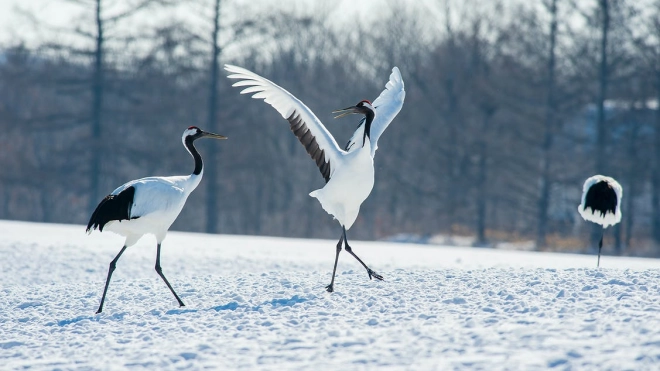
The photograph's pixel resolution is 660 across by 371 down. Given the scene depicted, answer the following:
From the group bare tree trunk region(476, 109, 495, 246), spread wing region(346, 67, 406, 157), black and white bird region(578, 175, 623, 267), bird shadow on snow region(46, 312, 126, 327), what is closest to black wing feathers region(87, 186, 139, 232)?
bird shadow on snow region(46, 312, 126, 327)

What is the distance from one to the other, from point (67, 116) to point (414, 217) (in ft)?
40.7

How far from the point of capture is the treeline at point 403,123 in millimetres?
24453

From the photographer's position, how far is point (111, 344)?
19.4 ft

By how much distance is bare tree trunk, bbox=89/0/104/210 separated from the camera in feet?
88.1

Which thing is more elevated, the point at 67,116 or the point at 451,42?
the point at 451,42

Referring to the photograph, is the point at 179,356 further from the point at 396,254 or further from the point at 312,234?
the point at 312,234

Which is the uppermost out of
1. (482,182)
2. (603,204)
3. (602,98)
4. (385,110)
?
(602,98)

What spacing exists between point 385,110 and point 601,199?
371 centimetres

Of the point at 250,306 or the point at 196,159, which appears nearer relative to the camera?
the point at 250,306

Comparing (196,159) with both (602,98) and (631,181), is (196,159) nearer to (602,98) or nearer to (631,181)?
(602,98)

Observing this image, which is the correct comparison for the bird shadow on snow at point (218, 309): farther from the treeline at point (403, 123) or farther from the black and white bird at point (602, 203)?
the treeline at point (403, 123)

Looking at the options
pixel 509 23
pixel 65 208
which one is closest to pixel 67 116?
pixel 65 208

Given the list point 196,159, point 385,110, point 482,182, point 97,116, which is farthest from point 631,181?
point 196,159

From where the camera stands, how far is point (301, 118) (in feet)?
26.5
